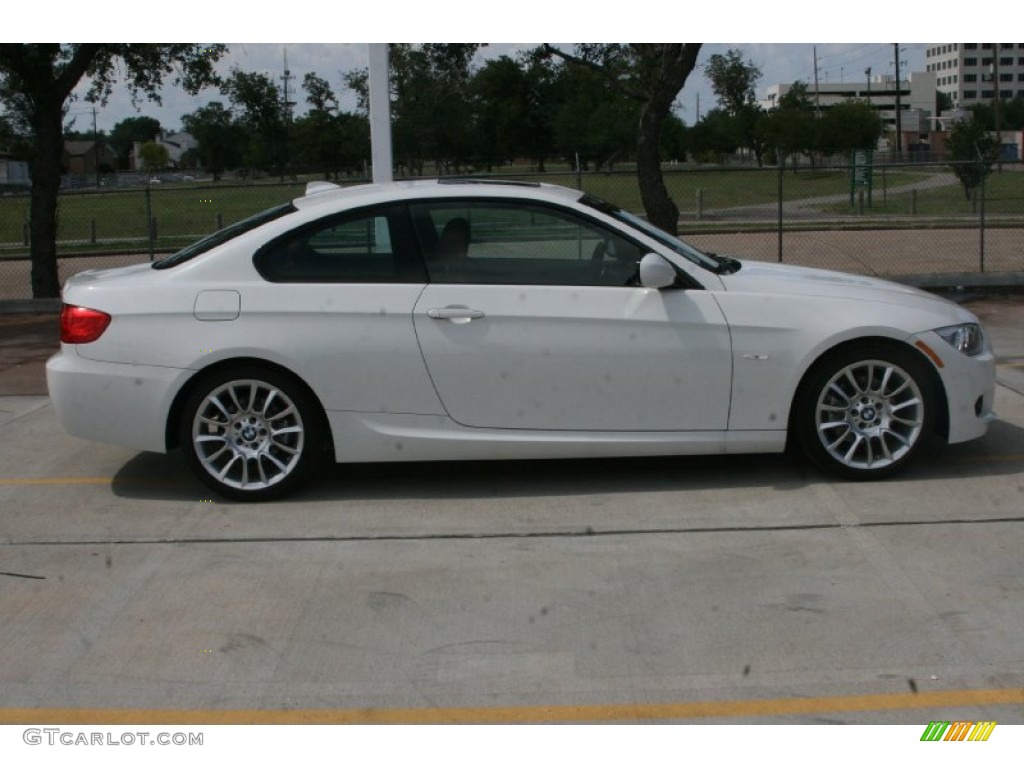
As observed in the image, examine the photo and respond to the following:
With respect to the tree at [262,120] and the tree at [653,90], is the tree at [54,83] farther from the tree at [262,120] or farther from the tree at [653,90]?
the tree at [262,120]

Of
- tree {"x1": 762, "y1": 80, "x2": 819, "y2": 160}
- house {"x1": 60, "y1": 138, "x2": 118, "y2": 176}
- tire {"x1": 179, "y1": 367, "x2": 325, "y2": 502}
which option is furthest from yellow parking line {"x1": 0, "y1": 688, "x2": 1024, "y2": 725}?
house {"x1": 60, "y1": 138, "x2": 118, "y2": 176}

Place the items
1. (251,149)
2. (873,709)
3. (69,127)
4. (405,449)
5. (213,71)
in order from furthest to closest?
(251,149) < (69,127) < (213,71) < (405,449) < (873,709)

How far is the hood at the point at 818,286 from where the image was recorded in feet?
21.0

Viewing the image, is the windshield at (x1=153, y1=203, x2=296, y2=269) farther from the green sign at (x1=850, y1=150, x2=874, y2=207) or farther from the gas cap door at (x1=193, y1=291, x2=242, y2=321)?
the green sign at (x1=850, y1=150, x2=874, y2=207)

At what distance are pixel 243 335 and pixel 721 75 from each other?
1715 inches

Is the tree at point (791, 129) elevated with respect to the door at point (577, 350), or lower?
elevated

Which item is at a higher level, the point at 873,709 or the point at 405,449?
the point at 405,449

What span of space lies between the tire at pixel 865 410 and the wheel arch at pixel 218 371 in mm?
2417

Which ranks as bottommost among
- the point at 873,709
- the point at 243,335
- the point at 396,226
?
the point at 873,709

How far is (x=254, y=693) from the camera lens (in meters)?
4.23

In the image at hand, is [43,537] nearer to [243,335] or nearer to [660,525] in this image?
[243,335]

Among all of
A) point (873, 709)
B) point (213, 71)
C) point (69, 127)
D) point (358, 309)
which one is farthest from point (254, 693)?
point (69, 127)

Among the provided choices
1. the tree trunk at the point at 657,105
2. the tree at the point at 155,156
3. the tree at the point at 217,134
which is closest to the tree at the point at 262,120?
the tree at the point at 217,134

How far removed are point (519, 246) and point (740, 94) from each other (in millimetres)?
45575
